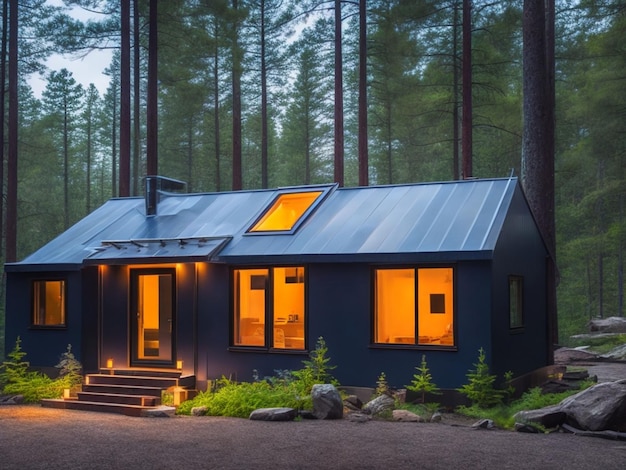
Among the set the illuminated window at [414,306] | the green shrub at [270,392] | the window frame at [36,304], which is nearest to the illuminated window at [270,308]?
the green shrub at [270,392]

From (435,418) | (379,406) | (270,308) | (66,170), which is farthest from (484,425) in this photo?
(66,170)

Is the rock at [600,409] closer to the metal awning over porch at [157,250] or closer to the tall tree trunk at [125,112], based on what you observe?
the metal awning over porch at [157,250]

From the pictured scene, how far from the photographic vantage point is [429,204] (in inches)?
514

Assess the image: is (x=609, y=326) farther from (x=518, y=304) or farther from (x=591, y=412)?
(x=591, y=412)

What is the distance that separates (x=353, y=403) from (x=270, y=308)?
90.9 inches

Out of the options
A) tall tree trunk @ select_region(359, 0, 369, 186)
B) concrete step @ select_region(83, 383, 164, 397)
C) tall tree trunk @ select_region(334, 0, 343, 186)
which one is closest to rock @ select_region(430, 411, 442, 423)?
concrete step @ select_region(83, 383, 164, 397)

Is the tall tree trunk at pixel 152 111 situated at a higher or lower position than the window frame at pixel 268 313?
higher

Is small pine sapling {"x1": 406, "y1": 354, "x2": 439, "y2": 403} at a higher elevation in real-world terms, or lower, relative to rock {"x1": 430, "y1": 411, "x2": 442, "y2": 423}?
higher

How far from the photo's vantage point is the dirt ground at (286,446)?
24.8 feet

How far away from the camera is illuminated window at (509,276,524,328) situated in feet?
41.0

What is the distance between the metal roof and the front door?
583 mm

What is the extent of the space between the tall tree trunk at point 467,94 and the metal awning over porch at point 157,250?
26.0 feet

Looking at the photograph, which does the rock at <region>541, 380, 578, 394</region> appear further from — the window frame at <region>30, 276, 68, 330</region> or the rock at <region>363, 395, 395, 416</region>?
the window frame at <region>30, 276, 68, 330</region>

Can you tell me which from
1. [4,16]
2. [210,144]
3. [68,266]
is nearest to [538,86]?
[68,266]
